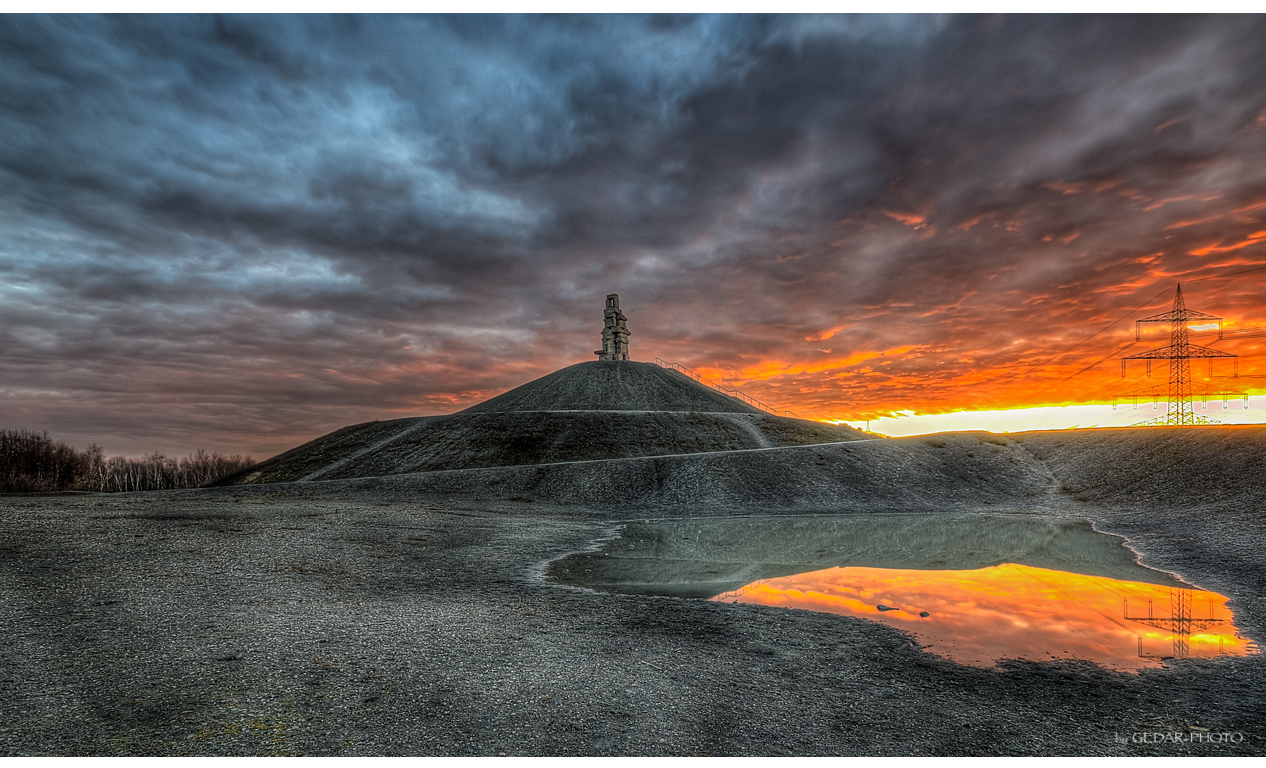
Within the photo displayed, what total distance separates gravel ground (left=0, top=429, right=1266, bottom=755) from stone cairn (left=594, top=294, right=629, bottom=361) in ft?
376

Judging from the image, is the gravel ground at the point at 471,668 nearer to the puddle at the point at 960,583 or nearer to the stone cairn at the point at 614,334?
the puddle at the point at 960,583

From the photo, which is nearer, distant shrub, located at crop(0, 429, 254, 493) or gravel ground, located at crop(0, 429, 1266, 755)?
gravel ground, located at crop(0, 429, 1266, 755)

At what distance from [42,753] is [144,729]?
2.98 ft

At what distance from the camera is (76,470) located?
7425cm

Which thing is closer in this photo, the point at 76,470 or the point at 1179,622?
the point at 1179,622

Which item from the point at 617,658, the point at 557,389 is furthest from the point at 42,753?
the point at 557,389

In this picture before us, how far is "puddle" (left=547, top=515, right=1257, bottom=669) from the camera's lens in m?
10.9

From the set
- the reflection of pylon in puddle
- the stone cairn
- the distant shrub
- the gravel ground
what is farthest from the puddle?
the stone cairn

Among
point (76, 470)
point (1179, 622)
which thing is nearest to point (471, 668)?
point (1179, 622)

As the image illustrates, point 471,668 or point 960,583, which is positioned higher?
point 471,668

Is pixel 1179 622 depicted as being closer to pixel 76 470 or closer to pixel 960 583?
pixel 960 583

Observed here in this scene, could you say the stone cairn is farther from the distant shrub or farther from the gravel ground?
the gravel ground

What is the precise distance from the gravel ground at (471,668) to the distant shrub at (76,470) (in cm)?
5302

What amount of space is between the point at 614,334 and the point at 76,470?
99112 mm
